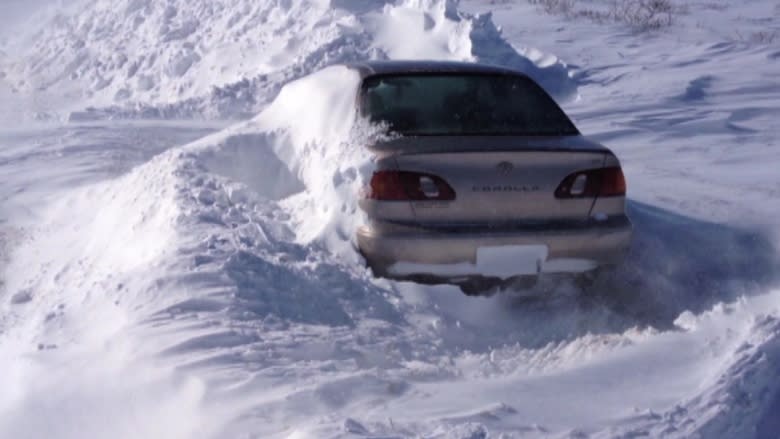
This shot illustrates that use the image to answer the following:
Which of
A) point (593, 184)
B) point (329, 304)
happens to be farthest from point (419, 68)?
point (329, 304)

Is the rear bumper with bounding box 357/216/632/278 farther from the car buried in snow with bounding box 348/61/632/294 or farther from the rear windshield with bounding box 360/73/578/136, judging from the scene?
the rear windshield with bounding box 360/73/578/136

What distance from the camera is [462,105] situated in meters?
5.14

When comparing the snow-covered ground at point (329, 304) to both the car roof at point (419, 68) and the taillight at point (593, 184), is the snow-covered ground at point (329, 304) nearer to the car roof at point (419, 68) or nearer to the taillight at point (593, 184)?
the car roof at point (419, 68)

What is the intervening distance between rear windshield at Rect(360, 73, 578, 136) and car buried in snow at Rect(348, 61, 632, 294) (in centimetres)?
4

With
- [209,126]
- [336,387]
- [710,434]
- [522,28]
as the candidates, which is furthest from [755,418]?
[522,28]

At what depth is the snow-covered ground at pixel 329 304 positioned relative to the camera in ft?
10.6

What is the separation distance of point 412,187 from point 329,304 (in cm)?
75

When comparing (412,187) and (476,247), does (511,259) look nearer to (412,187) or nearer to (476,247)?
(476,247)

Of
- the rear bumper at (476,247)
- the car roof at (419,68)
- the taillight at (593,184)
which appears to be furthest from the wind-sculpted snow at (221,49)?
the rear bumper at (476,247)

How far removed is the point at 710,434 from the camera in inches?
117

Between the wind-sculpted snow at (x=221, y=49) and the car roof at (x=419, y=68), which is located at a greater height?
the car roof at (x=419, y=68)

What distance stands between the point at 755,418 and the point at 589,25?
46.8ft

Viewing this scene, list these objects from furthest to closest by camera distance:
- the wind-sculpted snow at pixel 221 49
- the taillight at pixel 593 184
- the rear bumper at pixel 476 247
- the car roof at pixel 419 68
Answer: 1. the wind-sculpted snow at pixel 221 49
2. the car roof at pixel 419 68
3. the taillight at pixel 593 184
4. the rear bumper at pixel 476 247

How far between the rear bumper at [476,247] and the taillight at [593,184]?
0.54 ft
